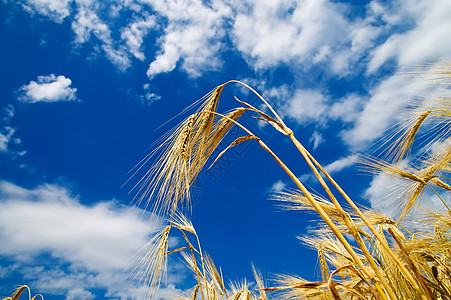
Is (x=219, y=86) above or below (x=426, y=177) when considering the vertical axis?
above

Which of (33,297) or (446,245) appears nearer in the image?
(446,245)

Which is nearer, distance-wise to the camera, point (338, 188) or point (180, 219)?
point (338, 188)

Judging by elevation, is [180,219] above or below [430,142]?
above

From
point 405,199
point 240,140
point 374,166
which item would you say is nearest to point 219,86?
point 240,140

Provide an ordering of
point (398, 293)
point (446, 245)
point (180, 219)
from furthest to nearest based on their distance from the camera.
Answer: point (180, 219), point (446, 245), point (398, 293)

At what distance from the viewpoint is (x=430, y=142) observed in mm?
1938

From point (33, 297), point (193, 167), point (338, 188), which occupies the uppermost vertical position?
point (193, 167)

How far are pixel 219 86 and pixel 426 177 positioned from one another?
1.91 meters

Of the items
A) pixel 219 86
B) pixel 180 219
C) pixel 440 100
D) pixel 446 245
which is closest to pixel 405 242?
pixel 446 245

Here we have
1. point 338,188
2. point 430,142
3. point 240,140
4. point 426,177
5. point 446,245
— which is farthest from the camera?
point 426,177

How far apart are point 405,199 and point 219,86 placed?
1.90 metres

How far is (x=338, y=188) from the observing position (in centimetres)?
110

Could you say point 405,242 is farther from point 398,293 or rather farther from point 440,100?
point 440,100

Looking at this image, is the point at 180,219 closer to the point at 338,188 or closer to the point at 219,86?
the point at 219,86
